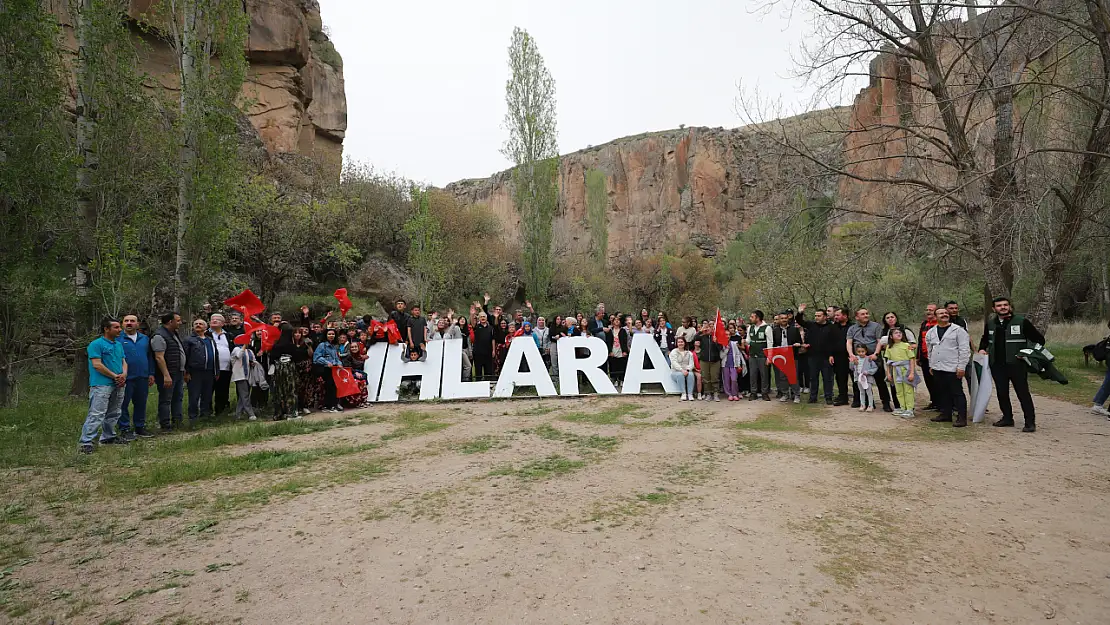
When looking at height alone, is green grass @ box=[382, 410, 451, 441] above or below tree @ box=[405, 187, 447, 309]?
below

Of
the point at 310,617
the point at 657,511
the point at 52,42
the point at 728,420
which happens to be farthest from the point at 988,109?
the point at 52,42

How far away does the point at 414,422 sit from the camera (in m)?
8.97

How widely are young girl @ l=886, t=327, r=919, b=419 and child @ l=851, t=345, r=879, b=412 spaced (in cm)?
34

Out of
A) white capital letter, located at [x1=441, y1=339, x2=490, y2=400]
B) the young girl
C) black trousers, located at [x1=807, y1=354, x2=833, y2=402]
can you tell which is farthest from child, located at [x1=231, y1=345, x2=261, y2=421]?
the young girl

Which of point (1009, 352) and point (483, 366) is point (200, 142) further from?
point (1009, 352)

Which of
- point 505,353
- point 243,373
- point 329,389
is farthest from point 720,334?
point 243,373

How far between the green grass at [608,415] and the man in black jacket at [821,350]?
3.42 metres

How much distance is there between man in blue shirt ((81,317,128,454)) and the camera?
6.80 m

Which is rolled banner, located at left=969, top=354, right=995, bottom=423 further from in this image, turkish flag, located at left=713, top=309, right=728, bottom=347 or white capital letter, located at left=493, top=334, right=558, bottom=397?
white capital letter, located at left=493, top=334, right=558, bottom=397

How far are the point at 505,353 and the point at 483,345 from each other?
70cm

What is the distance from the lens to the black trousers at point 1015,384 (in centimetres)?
732

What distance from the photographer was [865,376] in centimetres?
939

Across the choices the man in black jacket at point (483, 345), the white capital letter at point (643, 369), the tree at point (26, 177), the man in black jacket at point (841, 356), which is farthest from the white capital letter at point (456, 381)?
the tree at point (26, 177)

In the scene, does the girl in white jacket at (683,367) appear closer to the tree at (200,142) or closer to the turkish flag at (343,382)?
the turkish flag at (343,382)
